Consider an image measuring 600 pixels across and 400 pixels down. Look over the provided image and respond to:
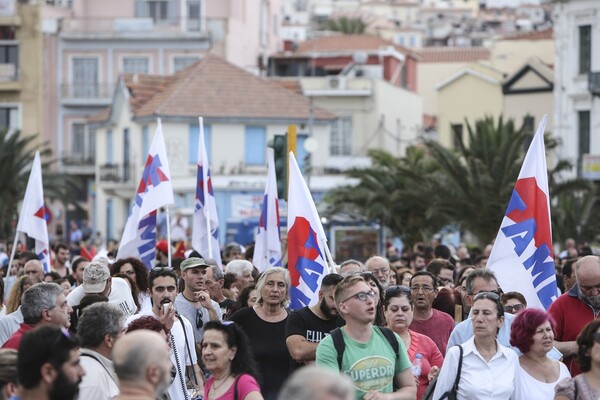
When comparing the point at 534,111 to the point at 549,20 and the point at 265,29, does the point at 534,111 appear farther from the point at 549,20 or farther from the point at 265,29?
the point at 549,20

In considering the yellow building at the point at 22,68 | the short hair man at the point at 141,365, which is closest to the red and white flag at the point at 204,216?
the short hair man at the point at 141,365

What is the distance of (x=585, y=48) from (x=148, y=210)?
3487cm

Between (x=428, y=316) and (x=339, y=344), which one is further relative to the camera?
(x=428, y=316)

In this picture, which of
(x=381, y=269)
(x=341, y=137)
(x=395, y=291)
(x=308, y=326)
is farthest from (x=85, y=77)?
(x=308, y=326)

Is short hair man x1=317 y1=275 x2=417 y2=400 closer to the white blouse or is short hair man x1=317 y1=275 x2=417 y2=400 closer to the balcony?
the white blouse

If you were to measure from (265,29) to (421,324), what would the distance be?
5958 cm

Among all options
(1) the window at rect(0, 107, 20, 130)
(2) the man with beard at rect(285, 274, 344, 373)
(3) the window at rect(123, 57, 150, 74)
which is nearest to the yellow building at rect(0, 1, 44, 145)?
(1) the window at rect(0, 107, 20, 130)

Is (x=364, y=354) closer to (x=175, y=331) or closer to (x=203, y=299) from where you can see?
(x=175, y=331)

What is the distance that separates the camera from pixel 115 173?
5659 cm

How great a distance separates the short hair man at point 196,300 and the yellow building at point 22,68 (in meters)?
51.5

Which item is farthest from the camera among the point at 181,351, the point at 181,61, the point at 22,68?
A: the point at 181,61

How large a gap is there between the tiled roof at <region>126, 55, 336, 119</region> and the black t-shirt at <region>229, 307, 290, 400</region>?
4043cm

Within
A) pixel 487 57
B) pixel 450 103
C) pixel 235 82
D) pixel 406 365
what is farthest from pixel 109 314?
pixel 487 57

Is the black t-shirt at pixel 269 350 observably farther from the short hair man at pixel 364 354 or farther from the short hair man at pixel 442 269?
the short hair man at pixel 442 269
